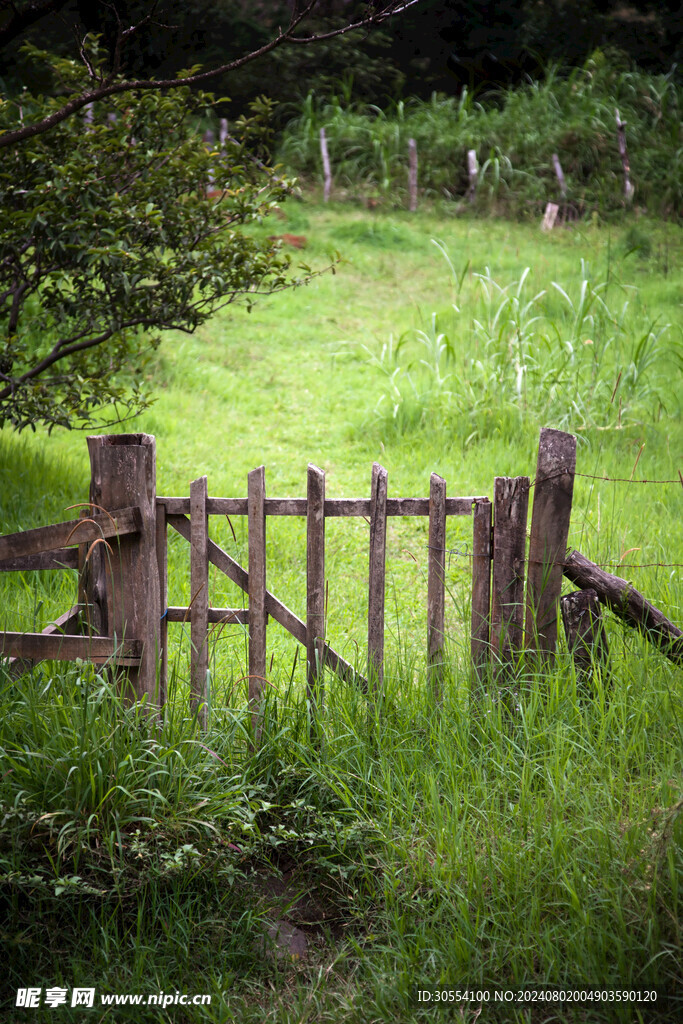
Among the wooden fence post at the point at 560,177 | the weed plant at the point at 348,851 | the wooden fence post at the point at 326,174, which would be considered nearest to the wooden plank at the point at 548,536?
the weed plant at the point at 348,851

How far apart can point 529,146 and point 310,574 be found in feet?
55.1

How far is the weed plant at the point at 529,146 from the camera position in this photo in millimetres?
16234

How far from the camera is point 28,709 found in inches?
108

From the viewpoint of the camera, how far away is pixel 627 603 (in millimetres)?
3053

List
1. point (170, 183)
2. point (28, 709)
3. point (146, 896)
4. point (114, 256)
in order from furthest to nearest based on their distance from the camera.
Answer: point (170, 183), point (114, 256), point (28, 709), point (146, 896)

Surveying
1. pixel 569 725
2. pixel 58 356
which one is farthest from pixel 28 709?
pixel 58 356

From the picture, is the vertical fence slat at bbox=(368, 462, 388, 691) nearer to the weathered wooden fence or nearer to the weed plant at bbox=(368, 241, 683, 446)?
the weathered wooden fence

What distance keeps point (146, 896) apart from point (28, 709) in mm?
745

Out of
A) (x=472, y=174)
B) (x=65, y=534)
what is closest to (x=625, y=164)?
(x=472, y=174)

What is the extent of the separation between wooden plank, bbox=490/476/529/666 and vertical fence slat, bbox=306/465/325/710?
2.27 ft

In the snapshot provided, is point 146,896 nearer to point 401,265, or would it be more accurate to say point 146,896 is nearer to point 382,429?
point 382,429

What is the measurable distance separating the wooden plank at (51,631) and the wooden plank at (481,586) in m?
1.58

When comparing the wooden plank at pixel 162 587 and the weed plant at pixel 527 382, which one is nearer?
the wooden plank at pixel 162 587

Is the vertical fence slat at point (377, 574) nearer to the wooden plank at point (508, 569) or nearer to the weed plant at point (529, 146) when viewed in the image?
the wooden plank at point (508, 569)
